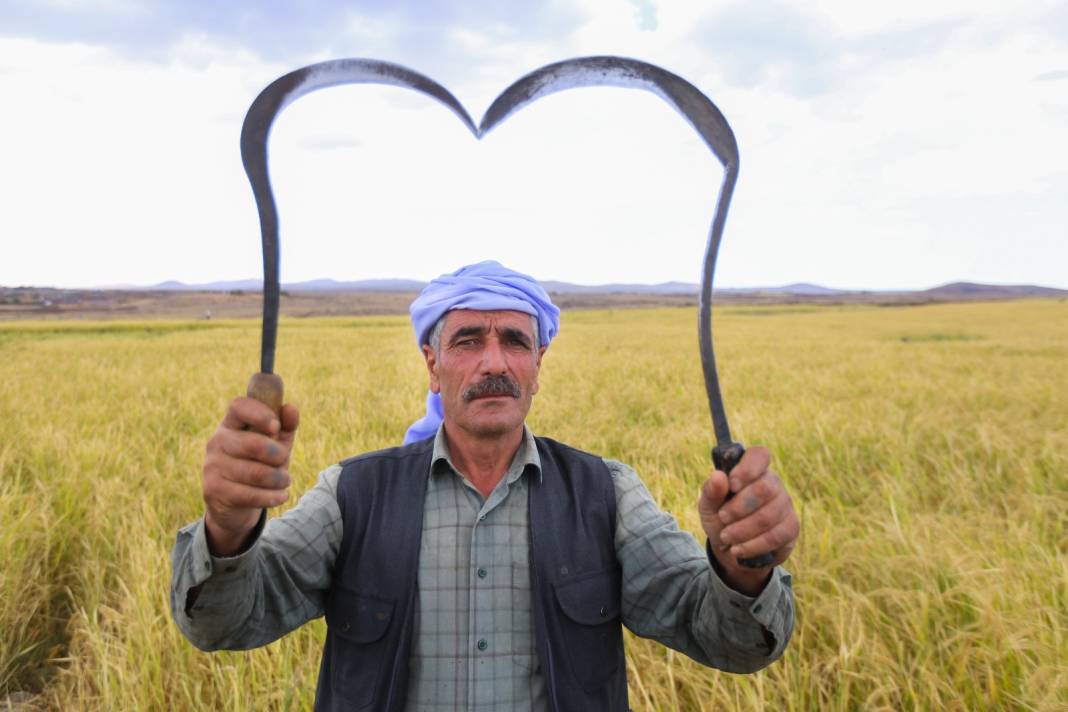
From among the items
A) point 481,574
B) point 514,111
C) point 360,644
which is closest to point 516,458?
point 481,574

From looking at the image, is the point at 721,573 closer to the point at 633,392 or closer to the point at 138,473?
the point at 138,473

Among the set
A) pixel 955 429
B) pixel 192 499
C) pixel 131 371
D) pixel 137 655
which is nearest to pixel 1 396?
pixel 131 371

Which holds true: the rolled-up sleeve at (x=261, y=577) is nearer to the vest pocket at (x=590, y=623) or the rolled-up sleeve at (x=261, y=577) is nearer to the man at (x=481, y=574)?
the man at (x=481, y=574)

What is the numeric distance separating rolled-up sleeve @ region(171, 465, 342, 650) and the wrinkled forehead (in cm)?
49

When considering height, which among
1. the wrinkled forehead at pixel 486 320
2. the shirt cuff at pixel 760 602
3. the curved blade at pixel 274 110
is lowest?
the shirt cuff at pixel 760 602

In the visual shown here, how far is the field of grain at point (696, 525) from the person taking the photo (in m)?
2.23

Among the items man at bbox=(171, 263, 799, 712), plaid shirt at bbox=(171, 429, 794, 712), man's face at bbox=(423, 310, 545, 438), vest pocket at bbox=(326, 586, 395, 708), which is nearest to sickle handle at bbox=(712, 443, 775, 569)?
man at bbox=(171, 263, 799, 712)

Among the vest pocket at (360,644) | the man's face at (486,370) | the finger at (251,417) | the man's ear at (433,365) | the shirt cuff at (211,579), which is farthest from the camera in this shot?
the man's ear at (433,365)

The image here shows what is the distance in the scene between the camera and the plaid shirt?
154cm

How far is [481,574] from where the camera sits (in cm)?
163

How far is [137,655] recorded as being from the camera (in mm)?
2488

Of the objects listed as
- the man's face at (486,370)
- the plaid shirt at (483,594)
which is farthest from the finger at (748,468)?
the man's face at (486,370)

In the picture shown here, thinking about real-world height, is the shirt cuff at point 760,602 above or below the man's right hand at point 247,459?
below

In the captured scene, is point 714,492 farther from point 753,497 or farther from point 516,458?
point 516,458
